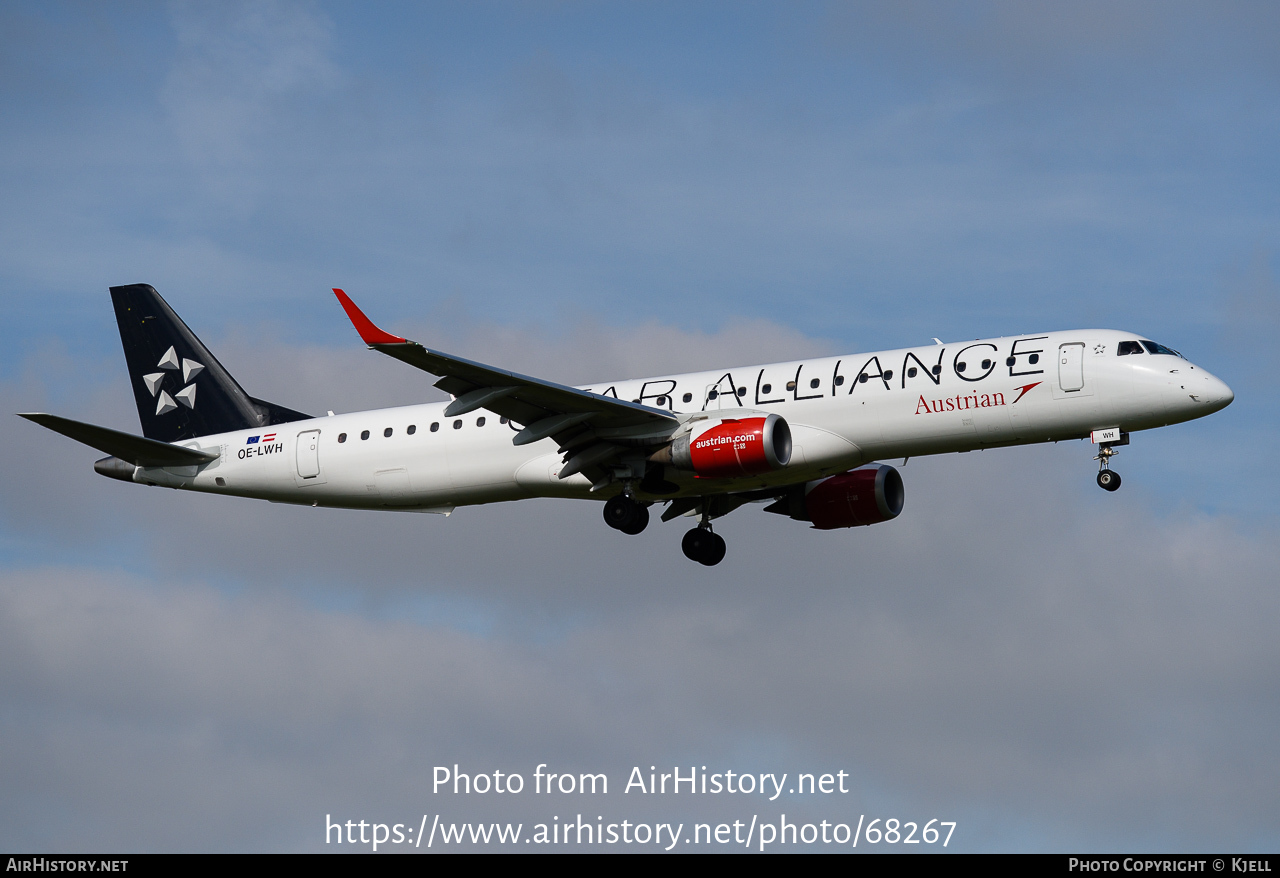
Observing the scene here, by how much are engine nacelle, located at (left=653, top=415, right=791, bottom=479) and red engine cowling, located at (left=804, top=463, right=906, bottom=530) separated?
568 centimetres

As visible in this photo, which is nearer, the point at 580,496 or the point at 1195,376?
the point at 1195,376

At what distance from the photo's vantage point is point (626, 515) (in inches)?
1614

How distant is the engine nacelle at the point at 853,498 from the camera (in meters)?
44.0

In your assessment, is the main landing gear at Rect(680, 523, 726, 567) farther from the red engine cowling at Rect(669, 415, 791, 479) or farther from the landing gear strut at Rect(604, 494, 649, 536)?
the red engine cowling at Rect(669, 415, 791, 479)

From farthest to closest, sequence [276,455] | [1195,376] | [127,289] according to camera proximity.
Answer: [127,289]
[276,455]
[1195,376]

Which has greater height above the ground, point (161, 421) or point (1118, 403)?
point (161, 421)

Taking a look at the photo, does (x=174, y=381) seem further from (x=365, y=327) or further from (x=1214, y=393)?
(x=1214, y=393)

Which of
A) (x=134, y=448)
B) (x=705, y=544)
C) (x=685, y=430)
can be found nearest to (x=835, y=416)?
(x=685, y=430)

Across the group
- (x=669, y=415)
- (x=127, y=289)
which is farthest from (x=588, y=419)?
(x=127, y=289)

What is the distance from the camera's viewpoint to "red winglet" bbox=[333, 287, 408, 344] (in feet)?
112

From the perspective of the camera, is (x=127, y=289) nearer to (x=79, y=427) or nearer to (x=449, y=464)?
(x=79, y=427)

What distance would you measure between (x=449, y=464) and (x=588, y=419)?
199 inches

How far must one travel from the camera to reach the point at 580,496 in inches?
1658

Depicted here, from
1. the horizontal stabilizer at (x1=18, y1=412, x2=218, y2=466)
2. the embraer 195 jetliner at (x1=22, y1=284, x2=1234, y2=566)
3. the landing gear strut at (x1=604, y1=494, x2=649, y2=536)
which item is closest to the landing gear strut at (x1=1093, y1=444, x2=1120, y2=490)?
the embraer 195 jetliner at (x1=22, y1=284, x2=1234, y2=566)
